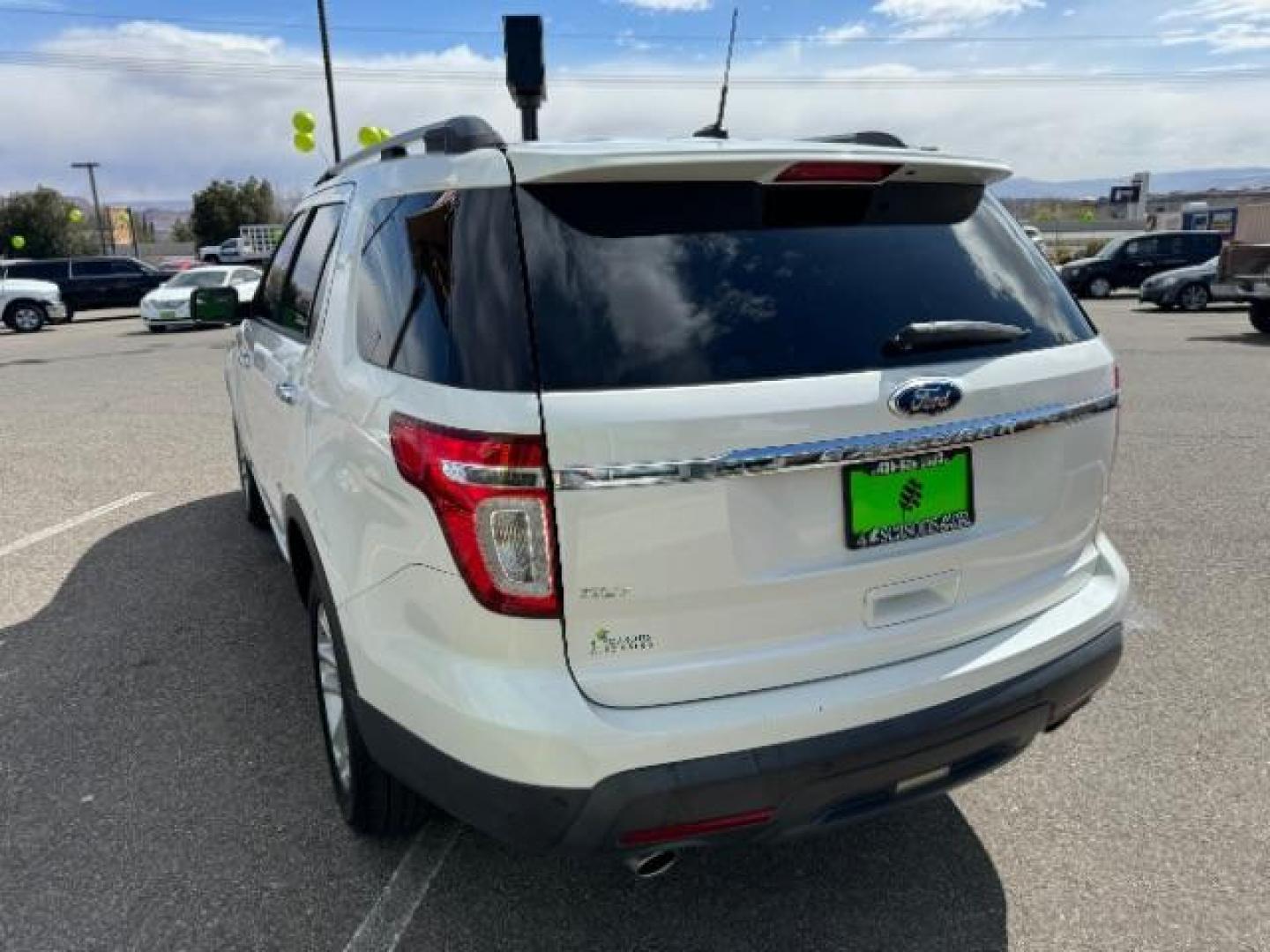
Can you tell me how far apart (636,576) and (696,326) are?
0.52 m

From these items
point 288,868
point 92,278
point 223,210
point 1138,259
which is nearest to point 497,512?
point 288,868

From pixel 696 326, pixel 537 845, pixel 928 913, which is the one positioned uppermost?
pixel 696 326

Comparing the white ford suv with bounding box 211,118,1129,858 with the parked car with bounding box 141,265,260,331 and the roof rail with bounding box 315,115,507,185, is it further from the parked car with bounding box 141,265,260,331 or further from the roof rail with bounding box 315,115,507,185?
the parked car with bounding box 141,265,260,331

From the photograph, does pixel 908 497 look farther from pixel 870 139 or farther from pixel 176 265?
pixel 176 265

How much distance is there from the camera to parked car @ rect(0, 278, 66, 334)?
23016mm

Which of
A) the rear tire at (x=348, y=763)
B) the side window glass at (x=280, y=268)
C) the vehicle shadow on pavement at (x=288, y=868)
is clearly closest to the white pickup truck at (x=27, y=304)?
the side window glass at (x=280, y=268)

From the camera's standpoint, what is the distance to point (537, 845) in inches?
76.8

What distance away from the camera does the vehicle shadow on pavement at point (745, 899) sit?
232 centimetres

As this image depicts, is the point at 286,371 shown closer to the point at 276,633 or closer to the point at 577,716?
the point at 276,633

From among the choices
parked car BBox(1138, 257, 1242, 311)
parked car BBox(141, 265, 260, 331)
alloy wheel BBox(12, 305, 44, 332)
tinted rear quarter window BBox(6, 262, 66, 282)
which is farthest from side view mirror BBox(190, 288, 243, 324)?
tinted rear quarter window BBox(6, 262, 66, 282)

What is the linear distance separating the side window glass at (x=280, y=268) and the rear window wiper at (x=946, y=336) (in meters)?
2.54

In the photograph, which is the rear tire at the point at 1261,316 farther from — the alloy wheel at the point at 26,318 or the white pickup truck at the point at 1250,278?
the alloy wheel at the point at 26,318

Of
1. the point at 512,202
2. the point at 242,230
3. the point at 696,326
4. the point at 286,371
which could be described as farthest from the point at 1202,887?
the point at 242,230

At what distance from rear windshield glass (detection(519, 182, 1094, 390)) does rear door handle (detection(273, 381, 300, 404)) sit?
1.41 m
